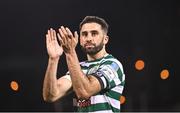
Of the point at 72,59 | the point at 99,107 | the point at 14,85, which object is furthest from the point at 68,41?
the point at 14,85

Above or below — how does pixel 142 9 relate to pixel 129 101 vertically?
above

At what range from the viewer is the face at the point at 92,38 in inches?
78.0

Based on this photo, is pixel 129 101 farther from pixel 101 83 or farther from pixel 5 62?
pixel 5 62

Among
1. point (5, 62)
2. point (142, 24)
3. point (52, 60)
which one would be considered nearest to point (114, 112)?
point (52, 60)

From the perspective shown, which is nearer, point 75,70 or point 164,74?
point 75,70

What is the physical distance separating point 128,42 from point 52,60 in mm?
530

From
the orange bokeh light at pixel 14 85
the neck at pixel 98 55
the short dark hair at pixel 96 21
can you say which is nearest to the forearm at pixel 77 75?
the neck at pixel 98 55

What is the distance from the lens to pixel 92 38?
6.51 ft

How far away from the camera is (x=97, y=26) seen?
2020 millimetres

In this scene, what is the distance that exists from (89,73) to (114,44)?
328 millimetres

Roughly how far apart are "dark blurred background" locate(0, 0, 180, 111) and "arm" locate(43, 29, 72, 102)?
149mm

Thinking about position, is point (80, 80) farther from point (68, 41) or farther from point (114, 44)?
point (114, 44)

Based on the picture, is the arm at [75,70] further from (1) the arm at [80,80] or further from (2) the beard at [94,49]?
(2) the beard at [94,49]

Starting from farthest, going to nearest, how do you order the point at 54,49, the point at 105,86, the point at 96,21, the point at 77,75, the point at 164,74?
the point at 164,74 < the point at 96,21 < the point at 54,49 < the point at 105,86 < the point at 77,75
